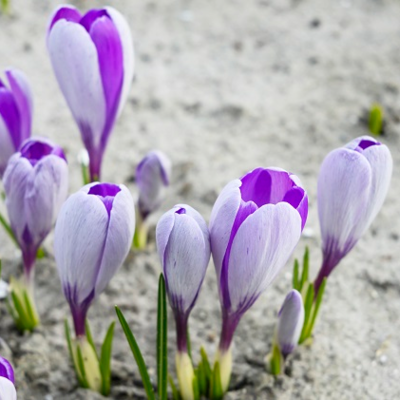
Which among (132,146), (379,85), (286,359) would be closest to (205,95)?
(132,146)

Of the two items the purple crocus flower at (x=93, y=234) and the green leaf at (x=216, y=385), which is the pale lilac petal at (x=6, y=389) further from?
the green leaf at (x=216, y=385)

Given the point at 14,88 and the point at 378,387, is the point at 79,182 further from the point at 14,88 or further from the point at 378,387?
the point at 378,387

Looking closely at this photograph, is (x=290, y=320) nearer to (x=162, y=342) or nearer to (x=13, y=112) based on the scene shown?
(x=162, y=342)

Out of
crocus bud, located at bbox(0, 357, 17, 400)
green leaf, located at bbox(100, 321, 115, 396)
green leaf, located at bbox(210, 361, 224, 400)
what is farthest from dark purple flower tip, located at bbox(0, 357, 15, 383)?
green leaf, located at bbox(210, 361, 224, 400)

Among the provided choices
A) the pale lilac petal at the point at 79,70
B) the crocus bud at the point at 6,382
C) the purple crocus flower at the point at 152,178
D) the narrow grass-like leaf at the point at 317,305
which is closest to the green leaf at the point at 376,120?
the purple crocus flower at the point at 152,178

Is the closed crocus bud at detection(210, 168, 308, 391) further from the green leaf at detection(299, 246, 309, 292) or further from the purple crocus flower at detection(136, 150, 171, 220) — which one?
the purple crocus flower at detection(136, 150, 171, 220)

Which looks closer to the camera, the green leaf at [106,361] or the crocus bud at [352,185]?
the crocus bud at [352,185]

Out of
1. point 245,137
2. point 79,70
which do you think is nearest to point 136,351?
point 79,70
